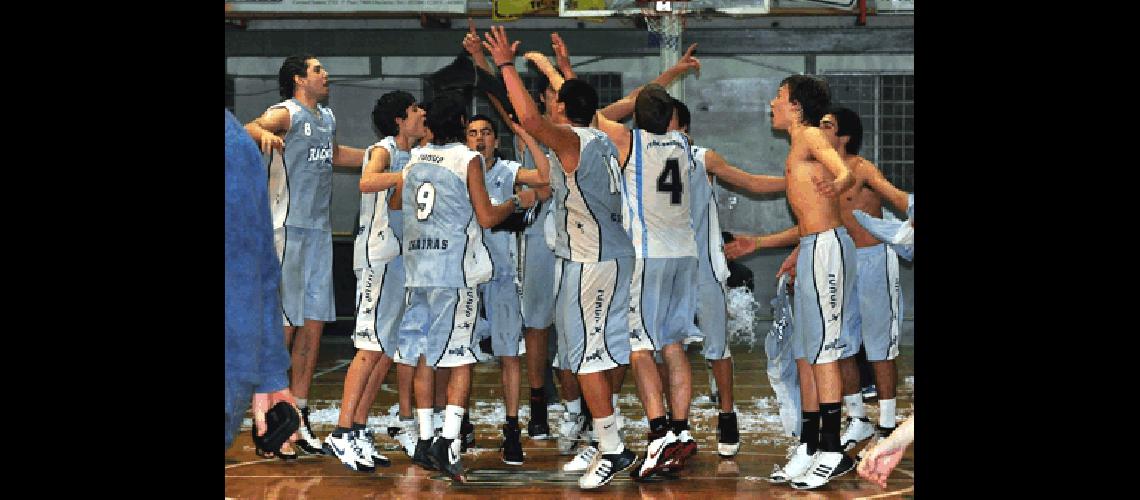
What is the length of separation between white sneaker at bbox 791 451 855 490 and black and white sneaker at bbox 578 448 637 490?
2.57 ft

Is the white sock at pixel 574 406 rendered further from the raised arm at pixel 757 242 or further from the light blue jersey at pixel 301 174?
the light blue jersey at pixel 301 174

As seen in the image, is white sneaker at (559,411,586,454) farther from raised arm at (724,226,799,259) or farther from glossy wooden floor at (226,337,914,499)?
raised arm at (724,226,799,259)

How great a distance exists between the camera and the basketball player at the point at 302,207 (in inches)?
276

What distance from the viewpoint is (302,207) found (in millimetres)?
7062

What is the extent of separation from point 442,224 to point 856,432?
250 cm

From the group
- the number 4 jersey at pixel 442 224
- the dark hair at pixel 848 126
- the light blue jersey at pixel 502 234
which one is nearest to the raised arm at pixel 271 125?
the number 4 jersey at pixel 442 224

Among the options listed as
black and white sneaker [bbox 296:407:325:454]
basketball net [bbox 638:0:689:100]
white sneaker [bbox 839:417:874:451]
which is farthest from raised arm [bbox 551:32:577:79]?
basketball net [bbox 638:0:689:100]

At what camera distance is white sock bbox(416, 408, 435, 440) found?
618cm

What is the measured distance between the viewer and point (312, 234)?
7137 mm

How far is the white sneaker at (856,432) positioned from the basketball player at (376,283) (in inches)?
91.3
